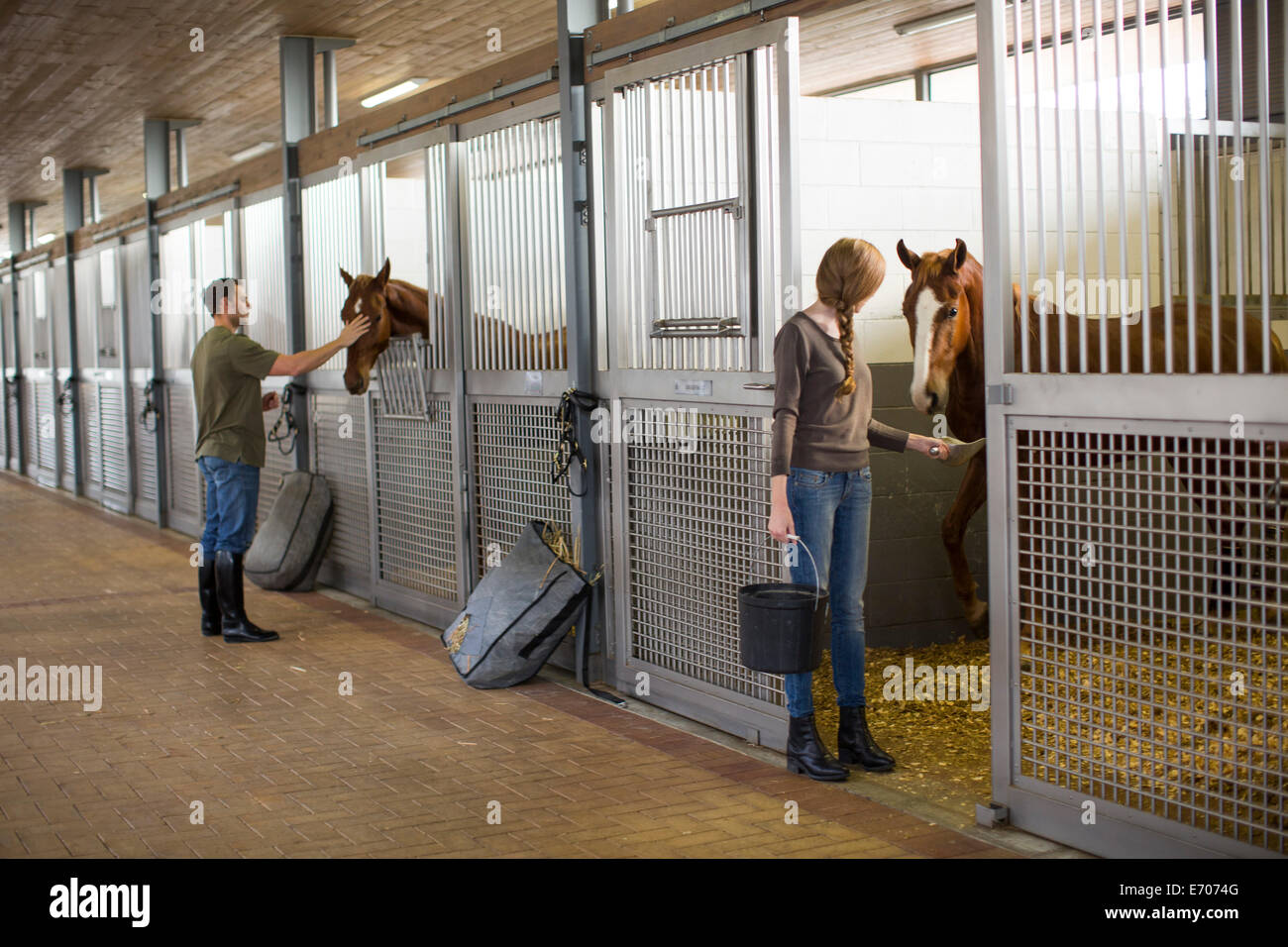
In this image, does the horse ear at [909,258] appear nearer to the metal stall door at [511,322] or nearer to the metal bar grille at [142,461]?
the metal stall door at [511,322]

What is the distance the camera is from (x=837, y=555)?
4.09 metres

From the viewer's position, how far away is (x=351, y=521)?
757 centimetres

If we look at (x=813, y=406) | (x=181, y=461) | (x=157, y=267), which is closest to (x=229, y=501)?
(x=813, y=406)

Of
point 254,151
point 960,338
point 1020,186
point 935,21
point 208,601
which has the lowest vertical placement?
point 208,601

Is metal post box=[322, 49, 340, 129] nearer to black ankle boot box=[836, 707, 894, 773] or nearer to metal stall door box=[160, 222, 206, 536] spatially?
metal stall door box=[160, 222, 206, 536]

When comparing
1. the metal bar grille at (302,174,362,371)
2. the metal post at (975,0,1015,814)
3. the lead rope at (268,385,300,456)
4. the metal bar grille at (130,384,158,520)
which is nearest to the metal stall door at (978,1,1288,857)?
the metal post at (975,0,1015,814)

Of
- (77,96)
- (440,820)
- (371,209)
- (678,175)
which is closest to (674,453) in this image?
(678,175)

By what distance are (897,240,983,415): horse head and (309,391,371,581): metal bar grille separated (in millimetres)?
3491

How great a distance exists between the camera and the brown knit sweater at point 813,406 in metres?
3.88

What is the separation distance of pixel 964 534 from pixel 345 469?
12.0 feet

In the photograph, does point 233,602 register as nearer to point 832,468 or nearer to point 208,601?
point 208,601

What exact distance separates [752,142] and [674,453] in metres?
1.12

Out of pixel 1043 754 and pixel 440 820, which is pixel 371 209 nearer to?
pixel 440 820

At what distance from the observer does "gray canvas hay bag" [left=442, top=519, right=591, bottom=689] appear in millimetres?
5168
